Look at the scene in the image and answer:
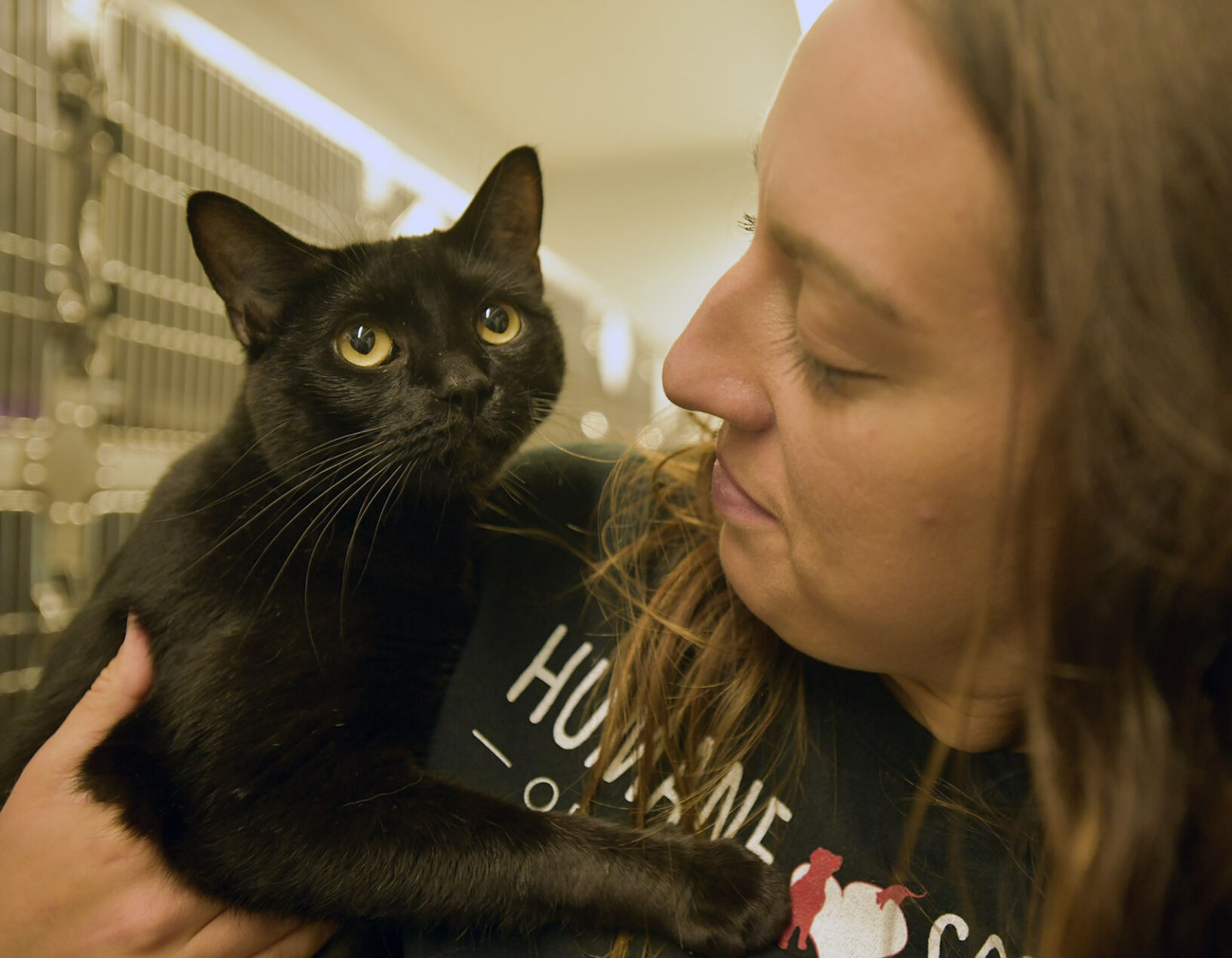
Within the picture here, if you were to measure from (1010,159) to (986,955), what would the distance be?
0.50 m

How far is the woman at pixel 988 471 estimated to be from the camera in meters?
0.36

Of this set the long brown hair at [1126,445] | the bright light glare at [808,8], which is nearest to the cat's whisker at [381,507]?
the long brown hair at [1126,445]

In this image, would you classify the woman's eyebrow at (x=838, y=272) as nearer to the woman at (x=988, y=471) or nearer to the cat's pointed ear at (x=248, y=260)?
the woman at (x=988, y=471)

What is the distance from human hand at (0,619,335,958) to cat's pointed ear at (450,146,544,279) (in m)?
0.62

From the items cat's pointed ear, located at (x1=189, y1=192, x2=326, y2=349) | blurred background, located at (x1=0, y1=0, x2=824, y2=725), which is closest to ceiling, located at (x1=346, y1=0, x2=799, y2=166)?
blurred background, located at (x1=0, y1=0, x2=824, y2=725)

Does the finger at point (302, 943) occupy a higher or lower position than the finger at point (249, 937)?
lower

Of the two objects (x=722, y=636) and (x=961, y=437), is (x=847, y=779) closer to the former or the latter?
(x=722, y=636)

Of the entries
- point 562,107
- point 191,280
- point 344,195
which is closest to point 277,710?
point 191,280

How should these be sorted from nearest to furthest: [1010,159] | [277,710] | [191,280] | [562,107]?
[1010,159] < [277,710] < [191,280] < [562,107]

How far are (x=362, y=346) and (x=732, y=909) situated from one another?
583 millimetres

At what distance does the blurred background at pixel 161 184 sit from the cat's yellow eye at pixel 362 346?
227mm

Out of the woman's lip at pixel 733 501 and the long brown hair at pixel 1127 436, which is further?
the woman's lip at pixel 733 501

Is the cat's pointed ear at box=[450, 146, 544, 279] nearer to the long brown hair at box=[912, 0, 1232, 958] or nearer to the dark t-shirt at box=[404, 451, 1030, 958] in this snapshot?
the dark t-shirt at box=[404, 451, 1030, 958]

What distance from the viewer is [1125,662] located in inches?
16.7
